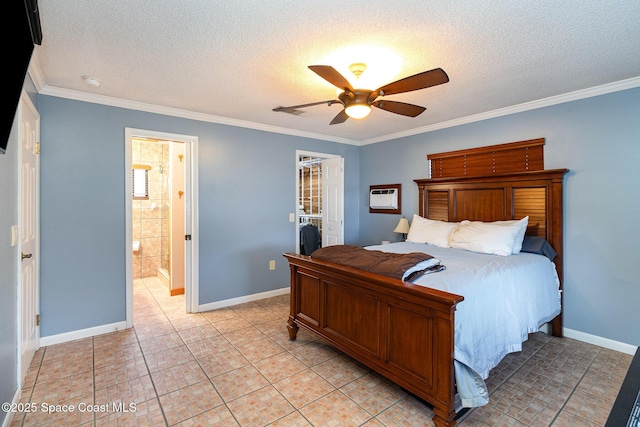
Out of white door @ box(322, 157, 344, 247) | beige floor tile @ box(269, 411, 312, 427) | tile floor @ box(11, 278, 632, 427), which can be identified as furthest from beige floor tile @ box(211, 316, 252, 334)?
white door @ box(322, 157, 344, 247)

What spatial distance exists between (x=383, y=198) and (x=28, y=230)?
13.3ft

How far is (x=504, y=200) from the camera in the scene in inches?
134

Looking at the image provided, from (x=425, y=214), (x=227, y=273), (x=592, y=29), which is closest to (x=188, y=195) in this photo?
(x=227, y=273)

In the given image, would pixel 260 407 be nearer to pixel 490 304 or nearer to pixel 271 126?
pixel 490 304

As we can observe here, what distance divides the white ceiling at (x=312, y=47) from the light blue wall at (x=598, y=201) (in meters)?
0.20

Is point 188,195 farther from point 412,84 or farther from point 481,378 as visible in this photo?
point 481,378

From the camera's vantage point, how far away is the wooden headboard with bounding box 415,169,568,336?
120 inches

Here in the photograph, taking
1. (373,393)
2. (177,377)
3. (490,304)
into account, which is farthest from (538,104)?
(177,377)

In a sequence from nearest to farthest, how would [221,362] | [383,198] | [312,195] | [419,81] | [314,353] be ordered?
[419,81]
[221,362]
[314,353]
[383,198]
[312,195]

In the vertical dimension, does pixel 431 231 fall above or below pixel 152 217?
below

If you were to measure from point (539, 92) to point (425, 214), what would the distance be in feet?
6.04

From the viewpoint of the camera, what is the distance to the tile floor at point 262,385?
1.89m

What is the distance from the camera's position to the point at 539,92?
9.54ft

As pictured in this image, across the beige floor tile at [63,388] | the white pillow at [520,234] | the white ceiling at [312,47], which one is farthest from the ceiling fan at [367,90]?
the beige floor tile at [63,388]
